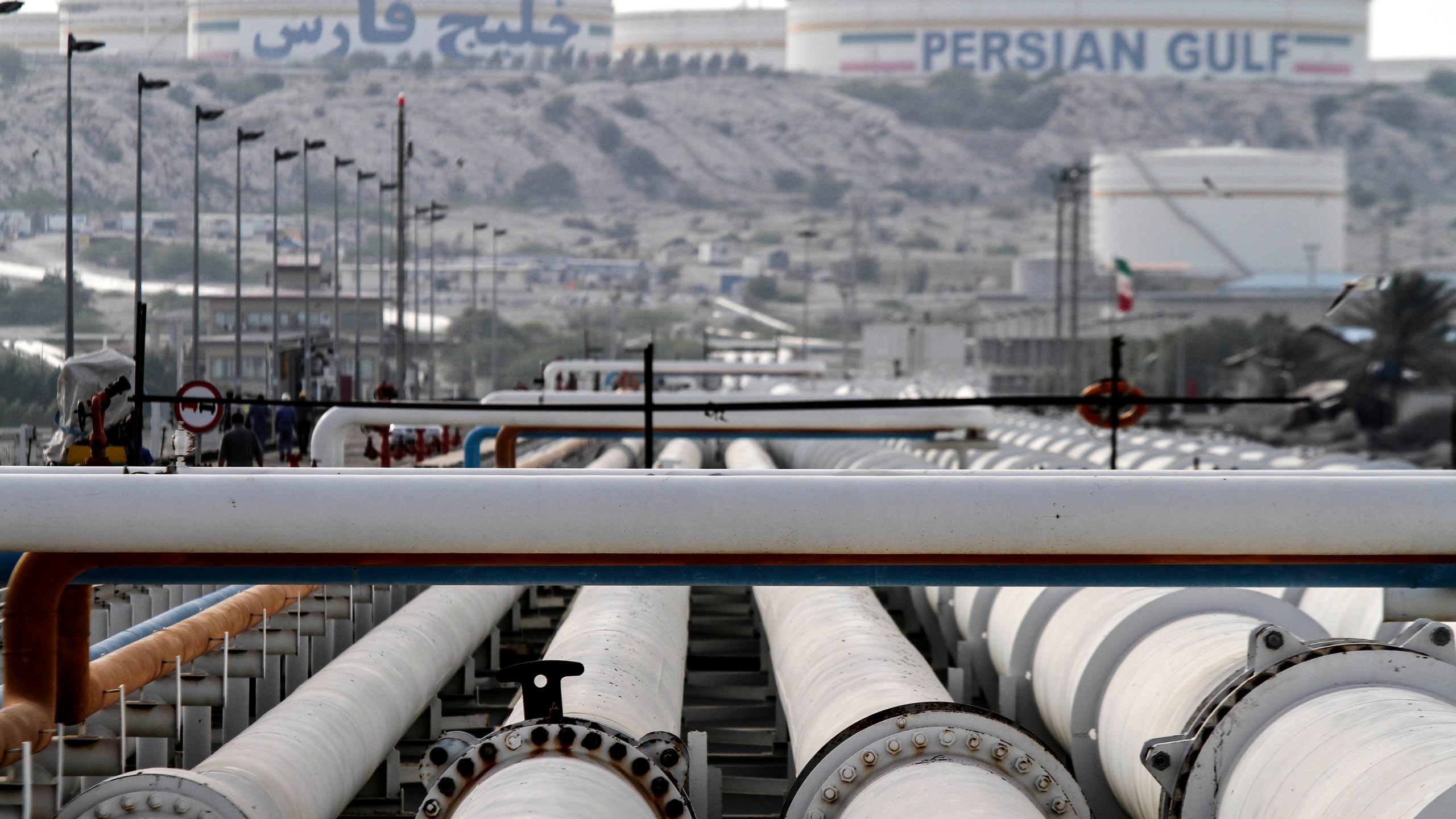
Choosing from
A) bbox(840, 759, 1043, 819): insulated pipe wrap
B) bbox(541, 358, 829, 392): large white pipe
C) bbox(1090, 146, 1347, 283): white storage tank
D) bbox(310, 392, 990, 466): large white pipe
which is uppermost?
bbox(1090, 146, 1347, 283): white storage tank

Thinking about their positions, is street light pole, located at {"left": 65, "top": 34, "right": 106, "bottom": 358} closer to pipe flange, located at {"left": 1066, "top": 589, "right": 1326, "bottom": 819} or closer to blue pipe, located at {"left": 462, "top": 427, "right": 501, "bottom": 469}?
blue pipe, located at {"left": 462, "top": 427, "right": 501, "bottom": 469}

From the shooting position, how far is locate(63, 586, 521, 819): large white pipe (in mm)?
5664

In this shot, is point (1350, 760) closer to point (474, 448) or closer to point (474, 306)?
point (474, 448)

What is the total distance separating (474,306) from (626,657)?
47758 mm

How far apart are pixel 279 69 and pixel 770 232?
5902 centimetres

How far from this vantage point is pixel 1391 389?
53.1 m

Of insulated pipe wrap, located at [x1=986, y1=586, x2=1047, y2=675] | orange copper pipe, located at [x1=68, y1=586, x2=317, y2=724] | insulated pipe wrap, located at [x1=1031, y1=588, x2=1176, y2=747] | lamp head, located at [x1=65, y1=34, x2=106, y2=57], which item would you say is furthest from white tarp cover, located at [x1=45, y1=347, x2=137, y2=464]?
lamp head, located at [x1=65, y1=34, x2=106, y2=57]

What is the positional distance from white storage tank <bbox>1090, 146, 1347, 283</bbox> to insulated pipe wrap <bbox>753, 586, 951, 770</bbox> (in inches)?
4550

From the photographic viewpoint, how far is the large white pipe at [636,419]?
499 inches

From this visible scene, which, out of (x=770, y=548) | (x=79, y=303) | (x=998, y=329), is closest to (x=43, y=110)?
(x=79, y=303)

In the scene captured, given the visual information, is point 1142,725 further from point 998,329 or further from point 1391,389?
point 998,329

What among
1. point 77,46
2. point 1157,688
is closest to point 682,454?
point 77,46

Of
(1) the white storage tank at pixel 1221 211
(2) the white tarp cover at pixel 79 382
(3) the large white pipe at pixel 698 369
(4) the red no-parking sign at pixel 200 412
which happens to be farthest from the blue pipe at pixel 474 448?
(1) the white storage tank at pixel 1221 211

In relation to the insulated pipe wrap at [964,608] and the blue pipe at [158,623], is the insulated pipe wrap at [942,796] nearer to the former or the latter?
the blue pipe at [158,623]
